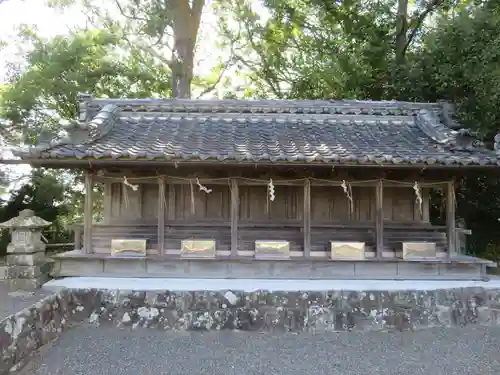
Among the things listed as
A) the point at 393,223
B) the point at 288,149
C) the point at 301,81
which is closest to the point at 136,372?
the point at 288,149

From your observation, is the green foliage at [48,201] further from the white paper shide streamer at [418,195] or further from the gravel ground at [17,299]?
the white paper shide streamer at [418,195]

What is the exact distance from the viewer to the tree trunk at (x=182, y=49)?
1717 cm

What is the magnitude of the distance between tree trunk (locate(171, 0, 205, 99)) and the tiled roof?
23.7 feet

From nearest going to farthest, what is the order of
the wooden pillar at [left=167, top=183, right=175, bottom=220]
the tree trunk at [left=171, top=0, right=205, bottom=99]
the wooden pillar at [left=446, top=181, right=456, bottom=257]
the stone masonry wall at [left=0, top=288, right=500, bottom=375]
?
1. the stone masonry wall at [left=0, top=288, right=500, bottom=375]
2. the wooden pillar at [left=446, top=181, right=456, bottom=257]
3. the wooden pillar at [left=167, top=183, right=175, bottom=220]
4. the tree trunk at [left=171, top=0, right=205, bottom=99]

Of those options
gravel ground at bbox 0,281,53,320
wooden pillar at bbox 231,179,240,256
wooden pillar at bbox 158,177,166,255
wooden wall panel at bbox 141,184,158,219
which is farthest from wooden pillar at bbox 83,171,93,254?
wooden pillar at bbox 231,179,240,256

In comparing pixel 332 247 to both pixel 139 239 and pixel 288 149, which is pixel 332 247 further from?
pixel 139 239

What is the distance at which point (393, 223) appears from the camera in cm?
940

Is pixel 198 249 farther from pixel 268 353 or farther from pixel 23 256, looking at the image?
pixel 23 256

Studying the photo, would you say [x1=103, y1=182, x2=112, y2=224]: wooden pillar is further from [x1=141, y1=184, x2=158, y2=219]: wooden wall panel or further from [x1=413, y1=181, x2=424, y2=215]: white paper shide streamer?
[x1=413, y1=181, x2=424, y2=215]: white paper shide streamer

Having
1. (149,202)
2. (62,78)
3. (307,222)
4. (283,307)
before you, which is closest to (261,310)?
(283,307)

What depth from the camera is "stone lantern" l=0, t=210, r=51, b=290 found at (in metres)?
8.25

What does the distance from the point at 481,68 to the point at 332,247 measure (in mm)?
7992

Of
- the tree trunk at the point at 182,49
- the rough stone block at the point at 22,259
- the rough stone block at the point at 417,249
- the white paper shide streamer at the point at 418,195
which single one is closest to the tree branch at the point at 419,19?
the tree trunk at the point at 182,49

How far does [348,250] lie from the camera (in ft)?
27.5
